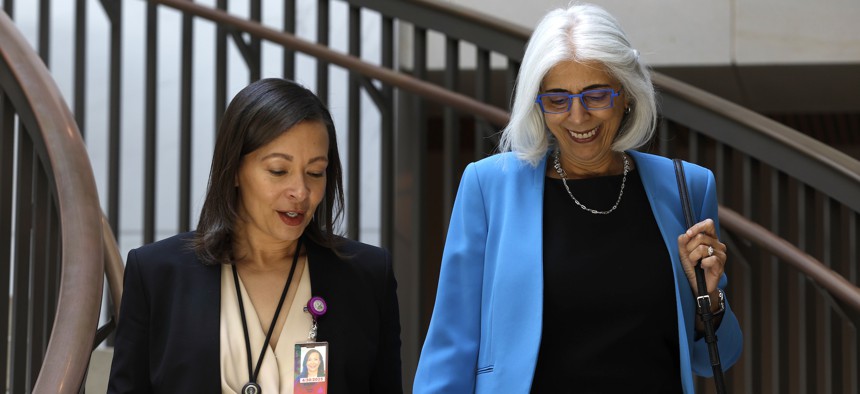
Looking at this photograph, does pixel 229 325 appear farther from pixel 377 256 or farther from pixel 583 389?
pixel 583 389

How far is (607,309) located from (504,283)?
0.64 feet

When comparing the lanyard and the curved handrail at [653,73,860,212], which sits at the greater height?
the curved handrail at [653,73,860,212]

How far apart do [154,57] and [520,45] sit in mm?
1361

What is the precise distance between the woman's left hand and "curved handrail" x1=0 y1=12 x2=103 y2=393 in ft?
4.59

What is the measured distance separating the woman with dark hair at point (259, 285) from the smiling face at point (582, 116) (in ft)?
1.45

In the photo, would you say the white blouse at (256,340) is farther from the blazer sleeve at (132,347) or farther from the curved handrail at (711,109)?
the curved handrail at (711,109)

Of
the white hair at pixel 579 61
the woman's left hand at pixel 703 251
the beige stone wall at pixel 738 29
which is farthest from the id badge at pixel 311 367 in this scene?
the beige stone wall at pixel 738 29

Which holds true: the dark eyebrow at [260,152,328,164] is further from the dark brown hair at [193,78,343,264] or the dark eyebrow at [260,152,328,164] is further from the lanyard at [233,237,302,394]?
the lanyard at [233,237,302,394]

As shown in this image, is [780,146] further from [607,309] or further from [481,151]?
[607,309]

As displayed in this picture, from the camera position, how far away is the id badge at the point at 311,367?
7.67 feet

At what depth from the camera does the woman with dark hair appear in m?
2.34

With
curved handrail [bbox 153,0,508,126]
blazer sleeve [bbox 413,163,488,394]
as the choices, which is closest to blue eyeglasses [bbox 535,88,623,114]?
blazer sleeve [bbox 413,163,488,394]

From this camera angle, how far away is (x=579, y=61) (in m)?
2.43

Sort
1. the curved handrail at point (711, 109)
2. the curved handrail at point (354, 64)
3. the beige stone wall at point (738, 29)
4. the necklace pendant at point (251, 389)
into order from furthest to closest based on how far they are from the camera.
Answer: the beige stone wall at point (738, 29)
the curved handrail at point (354, 64)
the curved handrail at point (711, 109)
the necklace pendant at point (251, 389)
